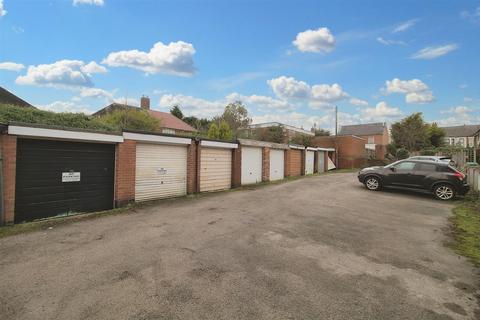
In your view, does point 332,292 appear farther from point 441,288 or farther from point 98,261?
point 98,261

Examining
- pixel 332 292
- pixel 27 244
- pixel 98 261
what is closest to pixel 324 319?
pixel 332 292

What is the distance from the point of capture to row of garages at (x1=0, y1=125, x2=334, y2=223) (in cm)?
645

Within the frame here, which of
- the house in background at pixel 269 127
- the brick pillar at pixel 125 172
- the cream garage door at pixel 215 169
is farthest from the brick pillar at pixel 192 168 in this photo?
the house in background at pixel 269 127

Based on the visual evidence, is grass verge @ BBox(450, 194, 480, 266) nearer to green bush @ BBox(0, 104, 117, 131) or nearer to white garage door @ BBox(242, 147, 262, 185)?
white garage door @ BBox(242, 147, 262, 185)

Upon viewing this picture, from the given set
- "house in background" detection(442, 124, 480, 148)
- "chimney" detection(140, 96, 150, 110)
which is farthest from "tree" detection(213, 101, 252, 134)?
"house in background" detection(442, 124, 480, 148)

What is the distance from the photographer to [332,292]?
3.36 metres

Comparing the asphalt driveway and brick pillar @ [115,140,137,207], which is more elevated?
brick pillar @ [115,140,137,207]

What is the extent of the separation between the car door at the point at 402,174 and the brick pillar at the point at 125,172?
11.2 metres

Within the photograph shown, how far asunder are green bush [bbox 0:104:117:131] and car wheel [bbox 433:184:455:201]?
44.1ft

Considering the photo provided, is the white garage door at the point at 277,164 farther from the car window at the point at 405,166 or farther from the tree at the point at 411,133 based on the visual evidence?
the tree at the point at 411,133

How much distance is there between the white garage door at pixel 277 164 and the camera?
1684 cm

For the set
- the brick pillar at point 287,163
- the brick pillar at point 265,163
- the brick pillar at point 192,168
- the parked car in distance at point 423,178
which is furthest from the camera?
the brick pillar at point 287,163

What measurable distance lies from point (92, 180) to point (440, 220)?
10.6 metres

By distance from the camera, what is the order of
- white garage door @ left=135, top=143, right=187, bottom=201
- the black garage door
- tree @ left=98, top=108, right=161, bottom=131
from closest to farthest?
Result: the black garage door
white garage door @ left=135, top=143, right=187, bottom=201
tree @ left=98, top=108, right=161, bottom=131
